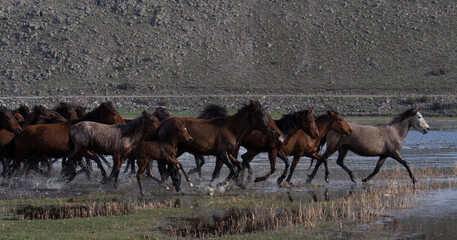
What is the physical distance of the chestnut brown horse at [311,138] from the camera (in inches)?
700

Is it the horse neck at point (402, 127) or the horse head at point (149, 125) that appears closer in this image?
the horse head at point (149, 125)

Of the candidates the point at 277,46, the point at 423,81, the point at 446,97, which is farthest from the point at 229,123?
the point at 277,46

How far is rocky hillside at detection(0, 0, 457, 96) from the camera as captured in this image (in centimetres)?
7344

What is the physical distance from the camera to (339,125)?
18.0 metres

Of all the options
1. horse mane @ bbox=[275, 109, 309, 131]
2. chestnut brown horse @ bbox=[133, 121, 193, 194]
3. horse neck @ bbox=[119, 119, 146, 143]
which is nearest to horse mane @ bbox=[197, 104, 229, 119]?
horse mane @ bbox=[275, 109, 309, 131]

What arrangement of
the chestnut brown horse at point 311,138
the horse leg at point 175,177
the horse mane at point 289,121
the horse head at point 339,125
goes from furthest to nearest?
the horse head at point 339,125 → the chestnut brown horse at point 311,138 → the horse mane at point 289,121 → the horse leg at point 175,177

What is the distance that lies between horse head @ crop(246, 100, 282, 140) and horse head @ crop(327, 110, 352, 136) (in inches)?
87.4

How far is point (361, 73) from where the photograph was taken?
7644 centimetres

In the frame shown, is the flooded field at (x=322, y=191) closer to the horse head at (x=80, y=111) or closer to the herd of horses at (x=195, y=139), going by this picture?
the herd of horses at (x=195, y=139)

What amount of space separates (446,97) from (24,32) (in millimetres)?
47499

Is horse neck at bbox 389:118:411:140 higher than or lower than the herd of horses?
higher

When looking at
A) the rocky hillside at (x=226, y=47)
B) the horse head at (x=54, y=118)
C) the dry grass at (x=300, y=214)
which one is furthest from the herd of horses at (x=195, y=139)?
the rocky hillside at (x=226, y=47)

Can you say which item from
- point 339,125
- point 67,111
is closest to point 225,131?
point 339,125

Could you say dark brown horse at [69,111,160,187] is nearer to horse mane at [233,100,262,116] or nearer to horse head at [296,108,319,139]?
horse mane at [233,100,262,116]
